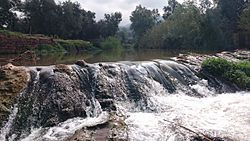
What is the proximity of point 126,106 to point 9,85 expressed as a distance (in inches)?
152

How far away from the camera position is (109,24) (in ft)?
231

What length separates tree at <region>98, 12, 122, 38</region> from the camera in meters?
67.0

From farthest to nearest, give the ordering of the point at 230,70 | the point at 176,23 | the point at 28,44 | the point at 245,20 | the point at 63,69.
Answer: the point at 176,23 < the point at 245,20 < the point at 28,44 < the point at 230,70 < the point at 63,69

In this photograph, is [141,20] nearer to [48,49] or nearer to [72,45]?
[72,45]

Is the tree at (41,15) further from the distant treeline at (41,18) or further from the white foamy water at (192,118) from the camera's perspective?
the white foamy water at (192,118)

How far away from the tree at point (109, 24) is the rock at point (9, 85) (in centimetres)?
5486

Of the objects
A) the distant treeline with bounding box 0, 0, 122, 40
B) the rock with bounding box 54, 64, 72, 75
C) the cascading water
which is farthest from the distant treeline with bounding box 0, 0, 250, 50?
the rock with bounding box 54, 64, 72, 75

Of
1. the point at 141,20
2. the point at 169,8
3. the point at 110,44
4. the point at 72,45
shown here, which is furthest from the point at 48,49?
the point at 169,8

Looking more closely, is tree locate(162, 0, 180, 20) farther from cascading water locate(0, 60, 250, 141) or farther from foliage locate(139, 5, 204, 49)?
cascading water locate(0, 60, 250, 141)

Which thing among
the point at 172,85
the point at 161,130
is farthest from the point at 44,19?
the point at 161,130

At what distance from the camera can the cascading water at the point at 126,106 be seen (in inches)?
359

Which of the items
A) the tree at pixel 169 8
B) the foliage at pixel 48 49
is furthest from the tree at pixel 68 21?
the tree at pixel 169 8

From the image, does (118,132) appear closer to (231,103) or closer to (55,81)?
(55,81)

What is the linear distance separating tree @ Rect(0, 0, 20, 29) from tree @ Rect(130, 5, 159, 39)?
132 ft
